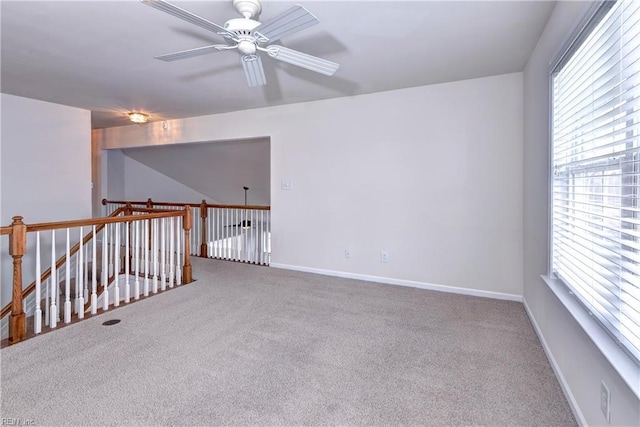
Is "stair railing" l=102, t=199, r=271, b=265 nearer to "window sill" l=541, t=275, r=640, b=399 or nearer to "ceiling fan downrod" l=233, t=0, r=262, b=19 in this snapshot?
"ceiling fan downrod" l=233, t=0, r=262, b=19

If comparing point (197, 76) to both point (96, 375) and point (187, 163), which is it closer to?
point (96, 375)

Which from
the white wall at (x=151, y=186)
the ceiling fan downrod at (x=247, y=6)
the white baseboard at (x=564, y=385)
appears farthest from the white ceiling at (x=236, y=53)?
the white wall at (x=151, y=186)

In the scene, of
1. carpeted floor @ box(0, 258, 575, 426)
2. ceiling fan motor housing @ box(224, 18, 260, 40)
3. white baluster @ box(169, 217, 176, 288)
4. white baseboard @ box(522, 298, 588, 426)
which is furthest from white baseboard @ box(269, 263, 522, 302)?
ceiling fan motor housing @ box(224, 18, 260, 40)

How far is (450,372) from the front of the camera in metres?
2.09

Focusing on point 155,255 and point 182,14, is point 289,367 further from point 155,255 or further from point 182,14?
point 155,255

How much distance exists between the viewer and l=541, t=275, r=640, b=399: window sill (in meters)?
1.14

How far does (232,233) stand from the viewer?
5660mm

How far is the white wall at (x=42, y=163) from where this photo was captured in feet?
14.2

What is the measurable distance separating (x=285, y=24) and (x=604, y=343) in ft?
7.26

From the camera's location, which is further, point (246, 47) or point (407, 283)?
point (407, 283)

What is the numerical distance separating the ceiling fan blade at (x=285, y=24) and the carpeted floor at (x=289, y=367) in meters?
2.12

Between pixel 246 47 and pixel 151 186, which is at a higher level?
pixel 246 47

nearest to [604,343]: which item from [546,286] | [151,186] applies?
[546,286]

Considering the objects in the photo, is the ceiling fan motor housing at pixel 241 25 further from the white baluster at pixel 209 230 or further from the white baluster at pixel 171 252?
the white baluster at pixel 209 230
